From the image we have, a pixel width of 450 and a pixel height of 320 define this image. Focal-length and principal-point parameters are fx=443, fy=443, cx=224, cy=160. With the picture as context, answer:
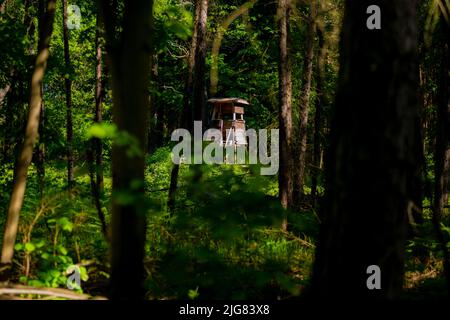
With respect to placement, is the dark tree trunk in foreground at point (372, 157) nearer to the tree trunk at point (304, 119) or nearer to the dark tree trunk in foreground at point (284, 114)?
the dark tree trunk in foreground at point (284, 114)

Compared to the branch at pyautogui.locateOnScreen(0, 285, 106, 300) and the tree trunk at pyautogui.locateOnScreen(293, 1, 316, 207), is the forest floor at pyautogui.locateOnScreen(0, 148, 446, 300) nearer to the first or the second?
the branch at pyautogui.locateOnScreen(0, 285, 106, 300)

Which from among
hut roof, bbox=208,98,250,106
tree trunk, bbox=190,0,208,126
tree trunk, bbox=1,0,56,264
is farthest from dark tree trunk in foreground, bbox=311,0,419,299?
hut roof, bbox=208,98,250,106

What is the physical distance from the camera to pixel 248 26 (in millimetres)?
→ 6430

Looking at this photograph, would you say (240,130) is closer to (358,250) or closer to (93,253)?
(93,253)

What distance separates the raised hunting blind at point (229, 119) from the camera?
30.5 metres

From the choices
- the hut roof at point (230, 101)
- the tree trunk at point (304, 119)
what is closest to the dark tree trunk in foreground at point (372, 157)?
Result: the tree trunk at point (304, 119)

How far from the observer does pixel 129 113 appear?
8.70 feet

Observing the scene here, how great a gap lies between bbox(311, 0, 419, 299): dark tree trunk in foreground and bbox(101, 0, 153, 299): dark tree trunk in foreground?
47.5 inches

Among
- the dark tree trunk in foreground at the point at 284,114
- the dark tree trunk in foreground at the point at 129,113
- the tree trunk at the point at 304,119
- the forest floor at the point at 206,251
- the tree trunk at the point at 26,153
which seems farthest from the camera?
the tree trunk at the point at 304,119

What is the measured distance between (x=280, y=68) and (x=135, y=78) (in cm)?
891

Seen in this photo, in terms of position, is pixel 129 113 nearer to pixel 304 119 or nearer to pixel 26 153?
pixel 26 153

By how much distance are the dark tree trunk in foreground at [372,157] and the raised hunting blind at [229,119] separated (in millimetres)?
27220

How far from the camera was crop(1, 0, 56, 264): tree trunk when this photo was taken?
3.86 m

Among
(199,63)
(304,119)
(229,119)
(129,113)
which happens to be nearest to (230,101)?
(229,119)
